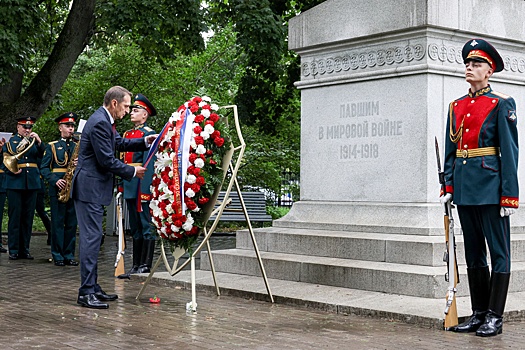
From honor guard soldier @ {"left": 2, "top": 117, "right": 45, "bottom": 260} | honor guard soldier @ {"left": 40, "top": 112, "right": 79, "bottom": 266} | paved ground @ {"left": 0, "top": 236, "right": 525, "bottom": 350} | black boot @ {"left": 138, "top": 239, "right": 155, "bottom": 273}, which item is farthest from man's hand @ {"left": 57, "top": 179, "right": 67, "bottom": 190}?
paved ground @ {"left": 0, "top": 236, "right": 525, "bottom": 350}

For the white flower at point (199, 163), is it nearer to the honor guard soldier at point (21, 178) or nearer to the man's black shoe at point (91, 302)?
the man's black shoe at point (91, 302)

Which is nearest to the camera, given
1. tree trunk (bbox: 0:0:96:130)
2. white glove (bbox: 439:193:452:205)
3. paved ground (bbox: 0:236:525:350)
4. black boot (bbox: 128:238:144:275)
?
paved ground (bbox: 0:236:525:350)

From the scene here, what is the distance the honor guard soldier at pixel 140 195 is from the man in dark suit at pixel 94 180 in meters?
2.24

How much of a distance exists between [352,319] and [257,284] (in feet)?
6.49

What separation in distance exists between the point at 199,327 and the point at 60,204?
647 centimetres

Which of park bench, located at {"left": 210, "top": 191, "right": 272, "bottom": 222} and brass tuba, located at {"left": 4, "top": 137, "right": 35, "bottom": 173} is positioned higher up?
brass tuba, located at {"left": 4, "top": 137, "right": 35, "bottom": 173}

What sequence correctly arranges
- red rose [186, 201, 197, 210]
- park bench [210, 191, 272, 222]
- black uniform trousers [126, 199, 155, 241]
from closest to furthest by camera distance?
1. red rose [186, 201, 197, 210]
2. black uniform trousers [126, 199, 155, 241]
3. park bench [210, 191, 272, 222]

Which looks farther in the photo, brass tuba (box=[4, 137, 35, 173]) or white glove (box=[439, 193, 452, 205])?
brass tuba (box=[4, 137, 35, 173])

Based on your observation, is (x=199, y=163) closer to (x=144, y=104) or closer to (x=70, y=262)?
(x=144, y=104)

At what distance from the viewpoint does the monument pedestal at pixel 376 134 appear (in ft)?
32.7

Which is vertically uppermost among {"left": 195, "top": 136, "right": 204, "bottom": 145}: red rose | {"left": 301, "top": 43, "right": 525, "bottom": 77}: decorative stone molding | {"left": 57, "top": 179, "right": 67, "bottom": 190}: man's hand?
{"left": 301, "top": 43, "right": 525, "bottom": 77}: decorative stone molding

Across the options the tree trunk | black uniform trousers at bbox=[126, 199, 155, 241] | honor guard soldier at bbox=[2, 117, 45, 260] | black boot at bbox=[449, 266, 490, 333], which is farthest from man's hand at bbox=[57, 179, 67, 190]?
black boot at bbox=[449, 266, 490, 333]

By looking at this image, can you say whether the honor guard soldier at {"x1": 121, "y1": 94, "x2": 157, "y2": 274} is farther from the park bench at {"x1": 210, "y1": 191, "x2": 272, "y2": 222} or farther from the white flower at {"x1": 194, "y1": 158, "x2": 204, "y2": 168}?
the park bench at {"x1": 210, "y1": 191, "x2": 272, "y2": 222}

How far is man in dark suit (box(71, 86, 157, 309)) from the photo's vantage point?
9.16 meters
